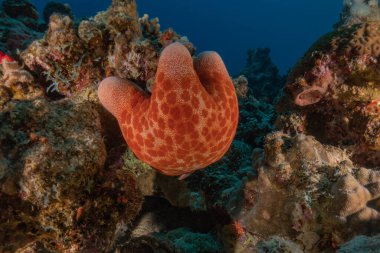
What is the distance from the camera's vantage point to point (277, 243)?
2783 mm

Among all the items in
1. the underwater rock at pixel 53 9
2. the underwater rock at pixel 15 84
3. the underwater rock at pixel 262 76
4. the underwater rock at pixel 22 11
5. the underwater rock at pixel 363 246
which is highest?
the underwater rock at pixel 262 76

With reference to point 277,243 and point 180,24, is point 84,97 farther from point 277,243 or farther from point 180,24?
point 180,24

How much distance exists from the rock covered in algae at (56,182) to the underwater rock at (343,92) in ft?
10.2

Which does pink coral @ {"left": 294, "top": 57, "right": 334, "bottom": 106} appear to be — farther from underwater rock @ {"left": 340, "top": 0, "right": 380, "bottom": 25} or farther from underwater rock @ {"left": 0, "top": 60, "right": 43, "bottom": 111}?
underwater rock @ {"left": 340, "top": 0, "right": 380, "bottom": 25}

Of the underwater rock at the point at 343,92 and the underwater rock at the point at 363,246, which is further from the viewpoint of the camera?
the underwater rock at the point at 343,92

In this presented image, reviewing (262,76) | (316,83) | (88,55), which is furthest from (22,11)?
(262,76)

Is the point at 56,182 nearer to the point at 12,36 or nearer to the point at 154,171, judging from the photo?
the point at 154,171

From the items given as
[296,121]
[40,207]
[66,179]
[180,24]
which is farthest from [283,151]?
[180,24]

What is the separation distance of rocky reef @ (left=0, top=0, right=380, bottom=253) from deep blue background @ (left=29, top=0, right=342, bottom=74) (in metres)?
92.2

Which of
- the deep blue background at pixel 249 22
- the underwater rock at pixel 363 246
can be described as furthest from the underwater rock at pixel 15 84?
the deep blue background at pixel 249 22

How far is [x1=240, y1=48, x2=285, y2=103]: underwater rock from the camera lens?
1546cm

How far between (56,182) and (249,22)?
13334 cm

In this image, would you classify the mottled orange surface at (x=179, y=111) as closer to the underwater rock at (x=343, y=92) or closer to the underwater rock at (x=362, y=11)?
the underwater rock at (x=343, y=92)

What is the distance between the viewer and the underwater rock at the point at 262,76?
609 inches
